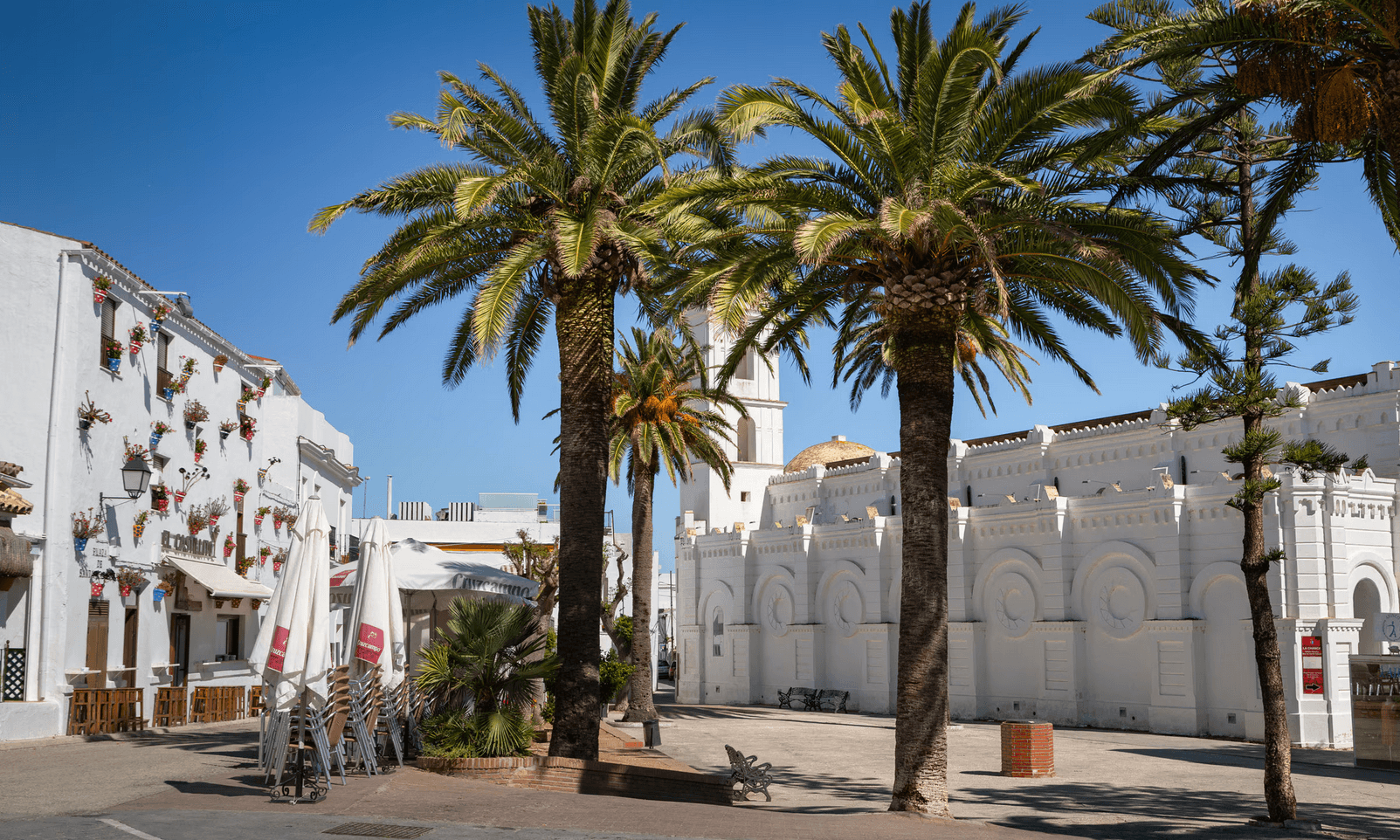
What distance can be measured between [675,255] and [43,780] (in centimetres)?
965

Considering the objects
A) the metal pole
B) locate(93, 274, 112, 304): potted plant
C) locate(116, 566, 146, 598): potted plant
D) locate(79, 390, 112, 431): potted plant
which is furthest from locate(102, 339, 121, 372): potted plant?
the metal pole

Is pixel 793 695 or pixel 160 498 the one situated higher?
pixel 160 498


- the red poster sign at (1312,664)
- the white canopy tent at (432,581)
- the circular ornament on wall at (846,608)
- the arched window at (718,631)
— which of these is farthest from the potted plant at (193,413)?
the arched window at (718,631)

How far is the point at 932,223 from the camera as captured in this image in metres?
12.3

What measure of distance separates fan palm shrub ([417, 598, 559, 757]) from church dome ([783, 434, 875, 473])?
39.0 metres

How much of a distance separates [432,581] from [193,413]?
1050 centimetres

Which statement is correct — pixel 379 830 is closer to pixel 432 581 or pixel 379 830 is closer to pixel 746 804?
pixel 746 804

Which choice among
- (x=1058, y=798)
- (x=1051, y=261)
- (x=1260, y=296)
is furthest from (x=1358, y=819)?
(x=1051, y=261)

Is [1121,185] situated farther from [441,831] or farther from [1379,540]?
[1379,540]

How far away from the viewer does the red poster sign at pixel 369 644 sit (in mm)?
13898

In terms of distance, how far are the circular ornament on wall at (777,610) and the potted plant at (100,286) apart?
2938cm

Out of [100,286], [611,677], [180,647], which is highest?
[100,286]

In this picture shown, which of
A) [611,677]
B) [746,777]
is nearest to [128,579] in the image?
[611,677]

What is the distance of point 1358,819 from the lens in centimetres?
1534
